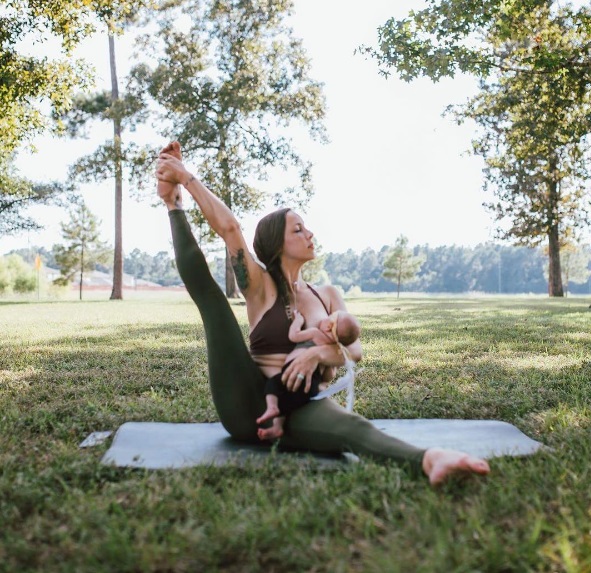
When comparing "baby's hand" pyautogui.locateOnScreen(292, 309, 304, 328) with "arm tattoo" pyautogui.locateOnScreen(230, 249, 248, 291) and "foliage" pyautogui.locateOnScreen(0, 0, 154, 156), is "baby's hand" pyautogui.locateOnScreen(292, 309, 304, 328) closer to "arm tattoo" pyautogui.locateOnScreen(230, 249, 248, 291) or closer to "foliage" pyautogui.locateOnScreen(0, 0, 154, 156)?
"arm tattoo" pyautogui.locateOnScreen(230, 249, 248, 291)

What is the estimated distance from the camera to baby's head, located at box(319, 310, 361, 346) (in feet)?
9.23

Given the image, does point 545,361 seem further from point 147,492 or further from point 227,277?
point 227,277

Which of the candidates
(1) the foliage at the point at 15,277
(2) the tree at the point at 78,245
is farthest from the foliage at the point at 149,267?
(2) the tree at the point at 78,245

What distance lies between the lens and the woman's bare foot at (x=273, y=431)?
285 centimetres

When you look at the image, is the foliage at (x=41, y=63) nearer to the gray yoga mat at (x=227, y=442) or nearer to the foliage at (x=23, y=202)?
the gray yoga mat at (x=227, y=442)

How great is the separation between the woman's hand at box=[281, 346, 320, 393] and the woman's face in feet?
1.79

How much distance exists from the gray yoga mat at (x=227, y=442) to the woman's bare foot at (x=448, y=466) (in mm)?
439

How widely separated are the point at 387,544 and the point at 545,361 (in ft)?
16.2

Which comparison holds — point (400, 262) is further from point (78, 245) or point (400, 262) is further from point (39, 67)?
point (39, 67)

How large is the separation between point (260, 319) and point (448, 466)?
1.22 meters

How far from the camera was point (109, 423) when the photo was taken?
366 cm

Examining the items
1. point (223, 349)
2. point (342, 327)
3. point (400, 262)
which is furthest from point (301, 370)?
point (400, 262)

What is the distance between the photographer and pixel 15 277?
42062 millimetres

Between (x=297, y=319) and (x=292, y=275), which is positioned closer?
(x=297, y=319)
